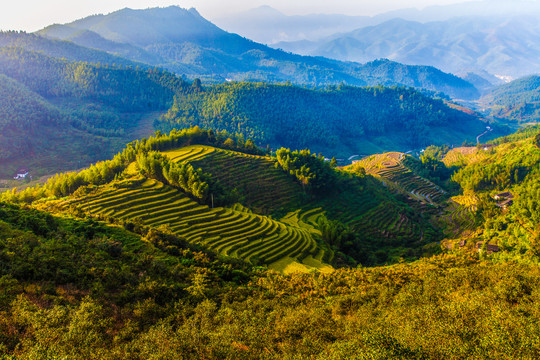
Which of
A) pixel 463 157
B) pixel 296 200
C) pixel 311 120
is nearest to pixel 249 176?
pixel 296 200

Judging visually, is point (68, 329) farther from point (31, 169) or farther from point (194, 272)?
point (31, 169)

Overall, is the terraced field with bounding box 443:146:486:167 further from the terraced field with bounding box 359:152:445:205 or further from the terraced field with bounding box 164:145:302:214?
the terraced field with bounding box 164:145:302:214

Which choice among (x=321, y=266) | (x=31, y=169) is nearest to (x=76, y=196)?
(x=321, y=266)

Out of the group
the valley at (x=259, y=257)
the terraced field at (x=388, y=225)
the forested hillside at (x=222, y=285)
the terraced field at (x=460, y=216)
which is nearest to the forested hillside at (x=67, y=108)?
the valley at (x=259, y=257)

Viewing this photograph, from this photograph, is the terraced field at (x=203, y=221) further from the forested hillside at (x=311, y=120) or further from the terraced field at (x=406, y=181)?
the forested hillside at (x=311, y=120)

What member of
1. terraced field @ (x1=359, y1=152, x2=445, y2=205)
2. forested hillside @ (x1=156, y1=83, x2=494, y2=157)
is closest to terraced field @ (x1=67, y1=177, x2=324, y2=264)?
terraced field @ (x1=359, y1=152, x2=445, y2=205)

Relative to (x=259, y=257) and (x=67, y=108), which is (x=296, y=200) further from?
(x=67, y=108)

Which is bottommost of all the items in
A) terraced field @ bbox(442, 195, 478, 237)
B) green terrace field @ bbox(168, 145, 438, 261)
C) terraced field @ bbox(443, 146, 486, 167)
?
terraced field @ bbox(443, 146, 486, 167)
